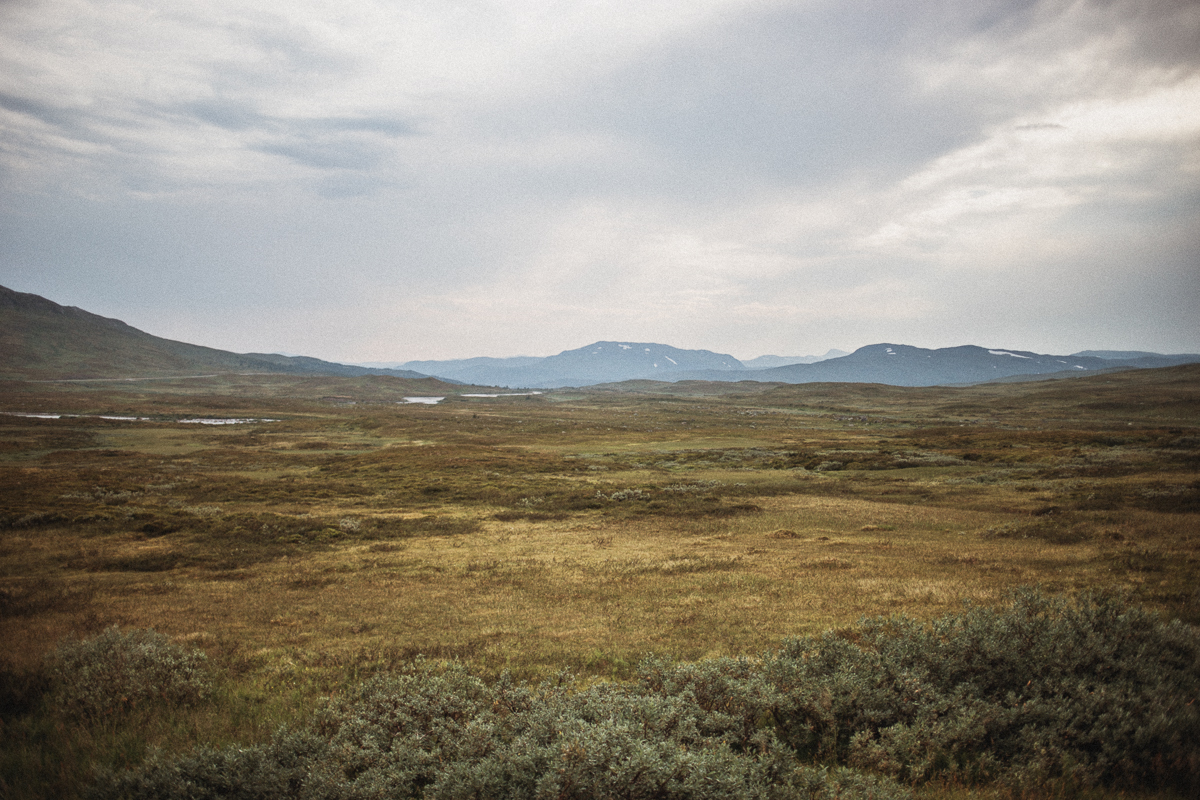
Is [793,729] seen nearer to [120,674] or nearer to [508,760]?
[508,760]

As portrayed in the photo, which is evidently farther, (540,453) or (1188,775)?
(540,453)

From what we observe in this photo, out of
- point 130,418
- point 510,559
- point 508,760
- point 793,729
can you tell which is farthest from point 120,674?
point 130,418

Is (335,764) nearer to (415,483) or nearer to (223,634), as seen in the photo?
(223,634)

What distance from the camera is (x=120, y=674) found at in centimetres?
899

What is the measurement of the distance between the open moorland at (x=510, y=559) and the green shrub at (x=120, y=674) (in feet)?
0.88

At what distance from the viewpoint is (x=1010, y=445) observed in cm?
5650

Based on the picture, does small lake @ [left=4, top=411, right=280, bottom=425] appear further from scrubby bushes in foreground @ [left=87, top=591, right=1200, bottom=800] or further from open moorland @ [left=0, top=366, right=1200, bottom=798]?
scrubby bushes in foreground @ [left=87, top=591, right=1200, bottom=800]

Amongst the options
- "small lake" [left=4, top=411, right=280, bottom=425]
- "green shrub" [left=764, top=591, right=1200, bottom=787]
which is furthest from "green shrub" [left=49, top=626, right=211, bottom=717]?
"small lake" [left=4, top=411, right=280, bottom=425]

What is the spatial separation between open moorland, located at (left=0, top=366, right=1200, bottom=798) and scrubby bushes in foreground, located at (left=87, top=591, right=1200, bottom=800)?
42.8 inches

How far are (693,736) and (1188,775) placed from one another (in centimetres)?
556

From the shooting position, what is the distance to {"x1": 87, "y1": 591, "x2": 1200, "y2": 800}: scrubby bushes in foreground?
586 centimetres

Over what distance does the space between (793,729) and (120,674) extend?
11.3 meters

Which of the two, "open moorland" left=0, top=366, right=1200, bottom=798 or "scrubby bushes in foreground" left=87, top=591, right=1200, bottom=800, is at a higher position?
"scrubby bushes in foreground" left=87, top=591, right=1200, bottom=800

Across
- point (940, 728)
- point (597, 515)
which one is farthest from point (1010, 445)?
point (940, 728)
